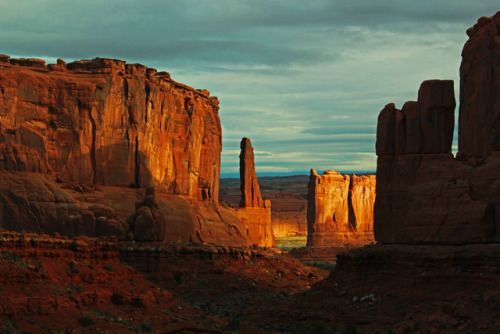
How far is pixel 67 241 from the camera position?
44.5m

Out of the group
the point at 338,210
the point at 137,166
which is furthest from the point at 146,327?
the point at 338,210

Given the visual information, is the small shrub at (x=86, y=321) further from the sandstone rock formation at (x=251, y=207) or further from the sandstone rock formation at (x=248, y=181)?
the sandstone rock formation at (x=248, y=181)

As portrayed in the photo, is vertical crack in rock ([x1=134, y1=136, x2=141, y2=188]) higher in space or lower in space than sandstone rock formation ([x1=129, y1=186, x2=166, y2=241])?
higher

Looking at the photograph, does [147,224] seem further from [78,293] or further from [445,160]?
[445,160]

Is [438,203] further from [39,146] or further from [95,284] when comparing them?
[39,146]

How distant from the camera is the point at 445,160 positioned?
43406 millimetres

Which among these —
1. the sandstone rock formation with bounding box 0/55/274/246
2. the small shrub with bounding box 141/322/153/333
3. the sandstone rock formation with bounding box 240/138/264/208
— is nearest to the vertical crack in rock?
the sandstone rock formation with bounding box 0/55/274/246

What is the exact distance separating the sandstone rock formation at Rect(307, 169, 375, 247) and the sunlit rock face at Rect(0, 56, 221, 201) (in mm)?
44257

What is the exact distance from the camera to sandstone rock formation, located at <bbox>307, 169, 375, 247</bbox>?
116 meters

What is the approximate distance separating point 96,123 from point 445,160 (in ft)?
95.2

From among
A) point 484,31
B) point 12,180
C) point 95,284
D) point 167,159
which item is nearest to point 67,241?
point 95,284

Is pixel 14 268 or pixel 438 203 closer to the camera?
pixel 14 268

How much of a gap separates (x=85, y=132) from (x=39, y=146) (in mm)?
4413

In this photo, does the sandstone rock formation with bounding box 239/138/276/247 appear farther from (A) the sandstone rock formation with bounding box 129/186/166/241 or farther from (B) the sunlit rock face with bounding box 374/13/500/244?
(B) the sunlit rock face with bounding box 374/13/500/244
